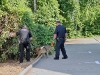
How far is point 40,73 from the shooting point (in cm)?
923

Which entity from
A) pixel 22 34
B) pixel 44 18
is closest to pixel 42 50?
pixel 22 34

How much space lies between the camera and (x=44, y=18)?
2569cm

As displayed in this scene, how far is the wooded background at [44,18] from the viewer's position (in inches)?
496

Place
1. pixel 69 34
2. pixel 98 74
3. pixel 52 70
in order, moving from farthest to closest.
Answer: pixel 69 34, pixel 52 70, pixel 98 74

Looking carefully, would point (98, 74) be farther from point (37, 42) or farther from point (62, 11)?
point (62, 11)

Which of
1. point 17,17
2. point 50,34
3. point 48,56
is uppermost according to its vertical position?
point 17,17

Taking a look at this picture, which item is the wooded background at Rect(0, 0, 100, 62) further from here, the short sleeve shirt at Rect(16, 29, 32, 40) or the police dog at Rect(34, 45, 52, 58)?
the short sleeve shirt at Rect(16, 29, 32, 40)

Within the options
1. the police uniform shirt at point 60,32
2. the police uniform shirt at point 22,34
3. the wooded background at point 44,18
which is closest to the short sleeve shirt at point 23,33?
the police uniform shirt at point 22,34

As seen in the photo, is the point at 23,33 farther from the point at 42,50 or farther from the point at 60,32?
the point at 42,50

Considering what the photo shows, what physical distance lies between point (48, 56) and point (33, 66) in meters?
3.46

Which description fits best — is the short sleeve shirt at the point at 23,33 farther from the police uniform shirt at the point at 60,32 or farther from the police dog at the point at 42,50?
the police dog at the point at 42,50

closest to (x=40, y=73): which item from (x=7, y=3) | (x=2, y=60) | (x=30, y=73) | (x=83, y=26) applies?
(x=30, y=73)

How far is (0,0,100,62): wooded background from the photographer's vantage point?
12.6 meters

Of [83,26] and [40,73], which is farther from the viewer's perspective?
[83,26]
